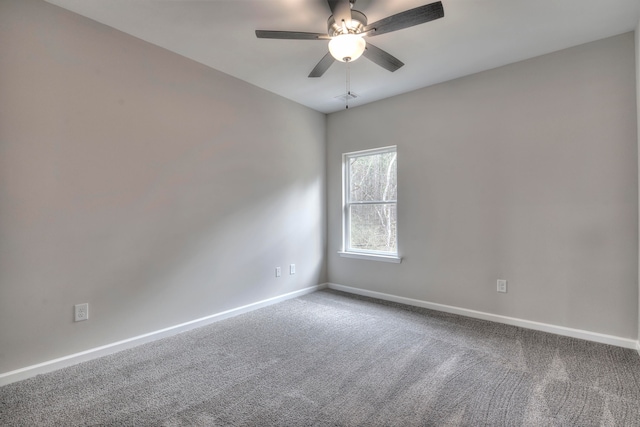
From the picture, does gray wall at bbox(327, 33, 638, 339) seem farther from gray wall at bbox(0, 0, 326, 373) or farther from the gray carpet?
gray wall at bbox(0, 0, 326, 373)

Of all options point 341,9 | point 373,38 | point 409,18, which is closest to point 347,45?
point 341,9

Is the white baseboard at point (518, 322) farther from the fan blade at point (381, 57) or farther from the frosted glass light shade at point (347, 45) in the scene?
the frosted glass light shade at point (347, 45)

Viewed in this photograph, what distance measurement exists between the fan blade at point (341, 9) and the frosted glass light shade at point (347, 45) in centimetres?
14

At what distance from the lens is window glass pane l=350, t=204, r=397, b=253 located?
3941 mm

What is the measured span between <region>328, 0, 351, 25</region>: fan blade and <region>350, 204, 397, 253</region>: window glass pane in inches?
94.4

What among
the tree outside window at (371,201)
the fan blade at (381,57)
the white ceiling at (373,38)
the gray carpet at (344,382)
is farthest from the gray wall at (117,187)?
the fan blade at (381,57)

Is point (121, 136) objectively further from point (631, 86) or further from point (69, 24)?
point (631, 86)

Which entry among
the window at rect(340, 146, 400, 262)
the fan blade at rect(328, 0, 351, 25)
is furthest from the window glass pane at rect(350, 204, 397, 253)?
the fan blade at rect(328, 0, 351, 25)

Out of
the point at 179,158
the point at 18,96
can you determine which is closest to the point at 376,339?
the point at 179,158

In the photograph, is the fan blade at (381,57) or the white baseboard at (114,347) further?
the fan blade at (381,57)

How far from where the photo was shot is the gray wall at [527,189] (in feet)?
8.27

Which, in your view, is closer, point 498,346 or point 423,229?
point 498,346

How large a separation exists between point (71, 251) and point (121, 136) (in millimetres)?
981

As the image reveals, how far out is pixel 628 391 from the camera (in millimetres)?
1873
